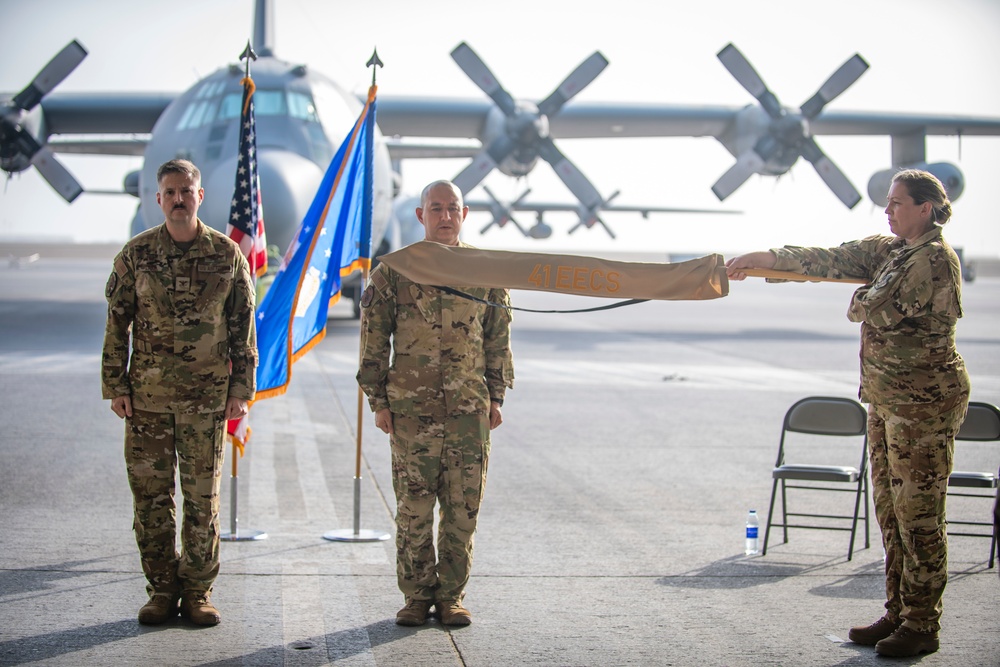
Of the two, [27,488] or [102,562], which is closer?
[102,562]

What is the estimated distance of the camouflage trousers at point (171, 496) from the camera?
4.63 m

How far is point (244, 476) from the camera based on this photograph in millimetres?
7891

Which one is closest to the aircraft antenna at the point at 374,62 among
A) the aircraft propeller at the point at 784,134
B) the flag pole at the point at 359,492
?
the flag pole at the point at 359,492

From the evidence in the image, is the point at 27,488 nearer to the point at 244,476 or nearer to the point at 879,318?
the point at 244,476

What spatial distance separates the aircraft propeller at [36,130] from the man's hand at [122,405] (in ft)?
56.5

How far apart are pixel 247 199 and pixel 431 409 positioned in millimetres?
2206

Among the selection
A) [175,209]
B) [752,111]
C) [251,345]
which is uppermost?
[752,111]

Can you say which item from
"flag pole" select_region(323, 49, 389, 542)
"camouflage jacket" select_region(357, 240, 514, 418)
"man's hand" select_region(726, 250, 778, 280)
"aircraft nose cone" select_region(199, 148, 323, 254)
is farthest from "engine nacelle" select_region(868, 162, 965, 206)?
"camouflage jacket" select_region(357, 240, 514, 418)

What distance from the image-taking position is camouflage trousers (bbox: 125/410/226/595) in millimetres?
4633

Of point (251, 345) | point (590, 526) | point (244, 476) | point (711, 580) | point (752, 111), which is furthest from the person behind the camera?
point (752, 111)

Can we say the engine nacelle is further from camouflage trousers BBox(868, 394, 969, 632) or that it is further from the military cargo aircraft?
camouflage trousers BBox(868, 394, 969, 632)

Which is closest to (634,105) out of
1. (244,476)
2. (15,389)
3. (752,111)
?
(752,111)

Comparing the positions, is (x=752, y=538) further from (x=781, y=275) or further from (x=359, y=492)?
(x=359, y=492)

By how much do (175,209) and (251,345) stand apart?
0.66 meters
